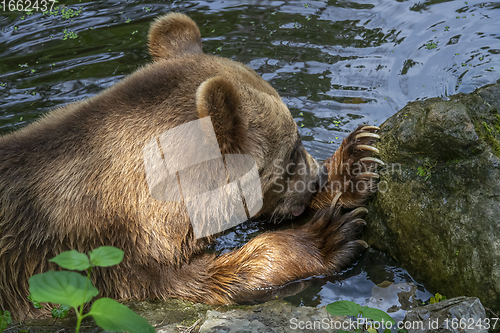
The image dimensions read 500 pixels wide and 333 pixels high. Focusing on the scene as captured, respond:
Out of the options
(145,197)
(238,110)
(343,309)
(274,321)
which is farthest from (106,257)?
(238,110)

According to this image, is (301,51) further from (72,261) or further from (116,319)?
(116,319)

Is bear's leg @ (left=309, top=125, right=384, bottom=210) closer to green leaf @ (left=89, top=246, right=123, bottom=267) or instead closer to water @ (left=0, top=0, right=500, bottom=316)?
water @ (left=0, top=0, right=500, bottom=316)

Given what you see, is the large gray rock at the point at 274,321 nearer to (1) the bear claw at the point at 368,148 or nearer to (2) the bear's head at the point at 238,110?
(2) the bear's head at the point at 238,110

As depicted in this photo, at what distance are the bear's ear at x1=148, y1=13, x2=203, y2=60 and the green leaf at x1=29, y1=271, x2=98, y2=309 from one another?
2868 millimetres

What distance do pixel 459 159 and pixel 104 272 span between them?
2884 millimetres

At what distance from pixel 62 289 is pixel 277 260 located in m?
2.23

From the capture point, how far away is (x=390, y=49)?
21.9ft

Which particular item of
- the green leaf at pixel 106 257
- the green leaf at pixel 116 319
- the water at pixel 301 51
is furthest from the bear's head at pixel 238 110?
the green leaf at pixel 116 319

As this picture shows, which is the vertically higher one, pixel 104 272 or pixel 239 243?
pixel 104 272

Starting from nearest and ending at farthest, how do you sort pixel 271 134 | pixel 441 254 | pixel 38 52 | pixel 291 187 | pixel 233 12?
pixel 441 254 < pixel 271 134 < pixel 291 187 < pixel 38 52 < pixel 233 12

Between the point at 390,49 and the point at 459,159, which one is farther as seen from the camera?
the point at 390,49

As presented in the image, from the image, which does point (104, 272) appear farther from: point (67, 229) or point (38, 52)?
point (38, 52)

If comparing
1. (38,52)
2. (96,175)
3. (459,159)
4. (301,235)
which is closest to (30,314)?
(96,175)

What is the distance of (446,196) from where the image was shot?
3.46 meters
